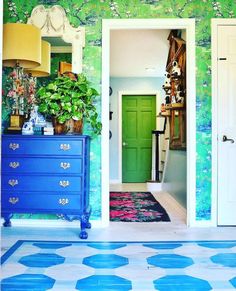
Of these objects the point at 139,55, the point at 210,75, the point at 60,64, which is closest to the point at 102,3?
the point at 60,64

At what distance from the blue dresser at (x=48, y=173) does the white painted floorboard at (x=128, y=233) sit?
233 millimetres

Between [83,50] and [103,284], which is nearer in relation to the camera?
[103,284]

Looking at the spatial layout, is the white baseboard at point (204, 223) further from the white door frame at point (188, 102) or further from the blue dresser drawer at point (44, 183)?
the blue dresser drawer at point (44, 183)

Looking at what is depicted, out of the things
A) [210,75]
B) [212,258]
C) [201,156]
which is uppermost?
[210,75]

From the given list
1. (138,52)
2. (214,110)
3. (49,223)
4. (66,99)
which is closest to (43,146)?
(66,99)

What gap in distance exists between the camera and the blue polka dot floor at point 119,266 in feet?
7.30

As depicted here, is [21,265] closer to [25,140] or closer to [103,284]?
[103,284]

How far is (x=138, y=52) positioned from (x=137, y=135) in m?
2.75

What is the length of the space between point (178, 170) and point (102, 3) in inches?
102

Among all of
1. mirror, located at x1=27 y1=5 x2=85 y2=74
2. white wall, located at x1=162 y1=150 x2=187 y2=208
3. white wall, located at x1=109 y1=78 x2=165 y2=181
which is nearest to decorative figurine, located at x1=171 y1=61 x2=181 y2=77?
white wall, located at x1=162 y1=150 x2=187 y2=208

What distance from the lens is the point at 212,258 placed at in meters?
2.77

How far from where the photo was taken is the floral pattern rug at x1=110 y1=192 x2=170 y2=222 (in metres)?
4.34

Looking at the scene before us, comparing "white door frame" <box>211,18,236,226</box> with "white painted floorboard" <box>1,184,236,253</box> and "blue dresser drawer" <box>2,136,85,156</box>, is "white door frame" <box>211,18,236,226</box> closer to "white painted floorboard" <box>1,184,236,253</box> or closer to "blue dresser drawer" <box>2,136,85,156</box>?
"white painted floorboard" <box>1,184,236,253</box>

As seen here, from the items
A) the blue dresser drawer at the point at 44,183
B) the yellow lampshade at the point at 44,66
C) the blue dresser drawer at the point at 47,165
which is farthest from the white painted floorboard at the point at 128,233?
the yellow lampshade at the point at 44,66
